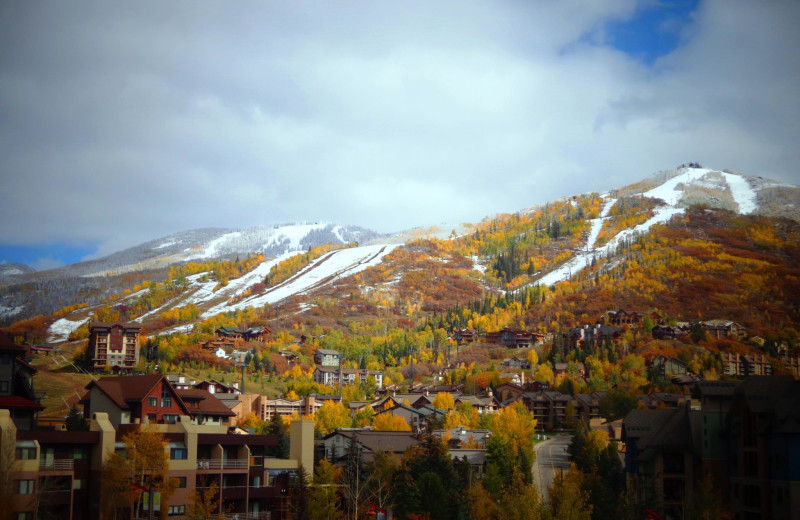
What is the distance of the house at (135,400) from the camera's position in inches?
2234

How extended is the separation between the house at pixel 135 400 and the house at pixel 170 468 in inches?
64.5

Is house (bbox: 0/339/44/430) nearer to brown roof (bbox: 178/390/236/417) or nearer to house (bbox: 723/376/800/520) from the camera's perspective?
brown roof (bbox: 178/390/236/417)

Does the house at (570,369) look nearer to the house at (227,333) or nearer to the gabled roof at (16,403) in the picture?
the house at (227,333)

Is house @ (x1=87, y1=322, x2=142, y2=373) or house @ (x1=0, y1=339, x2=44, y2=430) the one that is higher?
house @ (x1=87, y1=322, x2=142, y2=373)

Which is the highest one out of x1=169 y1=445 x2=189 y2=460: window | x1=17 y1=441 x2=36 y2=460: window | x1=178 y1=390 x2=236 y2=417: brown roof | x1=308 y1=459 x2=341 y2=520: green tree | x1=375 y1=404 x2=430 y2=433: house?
x1=178 y1=390 x2=236 y2=417: brown roof

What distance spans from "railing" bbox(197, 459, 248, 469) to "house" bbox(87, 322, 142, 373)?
8604 centimetres

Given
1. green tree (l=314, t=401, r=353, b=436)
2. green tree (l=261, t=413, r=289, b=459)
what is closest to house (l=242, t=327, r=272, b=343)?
green tree (l=314, t=401, r=353, b=436)

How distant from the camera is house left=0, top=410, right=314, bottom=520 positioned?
149 feet

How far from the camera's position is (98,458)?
4925 centimetres

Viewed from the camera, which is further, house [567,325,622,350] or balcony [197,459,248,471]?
house [567,325,622,350]

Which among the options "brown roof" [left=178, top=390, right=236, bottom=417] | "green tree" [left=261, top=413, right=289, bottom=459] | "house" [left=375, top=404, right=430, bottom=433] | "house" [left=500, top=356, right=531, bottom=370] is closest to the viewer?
"brown roof" [left=178, top=390, right=236, bottom=417]

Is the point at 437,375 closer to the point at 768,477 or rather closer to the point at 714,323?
the point at 714,323

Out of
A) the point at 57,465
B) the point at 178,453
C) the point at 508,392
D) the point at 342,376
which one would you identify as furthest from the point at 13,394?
the point at 342,376

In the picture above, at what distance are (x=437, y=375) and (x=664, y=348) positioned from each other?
44172mm
